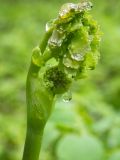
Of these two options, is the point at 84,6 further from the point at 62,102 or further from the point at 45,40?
the point at 62,102

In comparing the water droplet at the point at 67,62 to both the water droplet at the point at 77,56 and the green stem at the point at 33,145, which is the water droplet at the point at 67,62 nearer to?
the water droplet at the point at 77,56

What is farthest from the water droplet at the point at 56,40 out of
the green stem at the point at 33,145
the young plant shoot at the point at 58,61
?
the green stem at the point at 33,145

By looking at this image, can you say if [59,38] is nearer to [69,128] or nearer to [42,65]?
[42,65]

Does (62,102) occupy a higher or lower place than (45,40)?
higher

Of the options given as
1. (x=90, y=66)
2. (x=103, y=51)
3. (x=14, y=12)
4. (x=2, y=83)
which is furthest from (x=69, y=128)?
(x=14, y=12)

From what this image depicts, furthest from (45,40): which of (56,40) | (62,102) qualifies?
(62,102)
